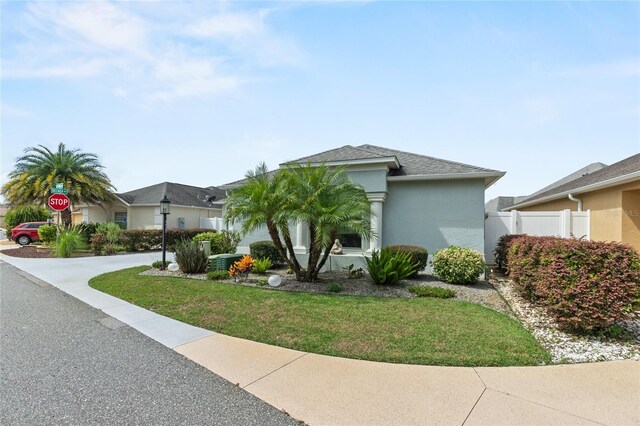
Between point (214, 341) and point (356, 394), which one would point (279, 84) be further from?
point (356, 394)

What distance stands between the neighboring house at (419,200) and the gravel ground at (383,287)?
160 centimetres

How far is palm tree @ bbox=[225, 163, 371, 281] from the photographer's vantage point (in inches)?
305

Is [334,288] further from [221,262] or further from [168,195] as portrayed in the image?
[168,195]

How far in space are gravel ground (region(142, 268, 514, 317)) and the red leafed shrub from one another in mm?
1305

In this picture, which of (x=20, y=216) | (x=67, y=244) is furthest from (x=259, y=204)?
(x=20, y=216)

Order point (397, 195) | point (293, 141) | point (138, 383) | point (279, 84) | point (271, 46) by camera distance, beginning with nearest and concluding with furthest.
→ point (138, 383) → point (271, 46) → point (279, 84) → point (397, 195) → point (293, 141)

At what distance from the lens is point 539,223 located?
38.9ft

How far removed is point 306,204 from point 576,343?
5831 millimetres

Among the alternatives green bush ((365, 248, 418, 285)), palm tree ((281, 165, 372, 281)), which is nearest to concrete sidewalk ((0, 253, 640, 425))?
palm tree ((281, 165, 372, 281))

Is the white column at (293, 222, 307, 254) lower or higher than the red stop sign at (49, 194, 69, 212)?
lower

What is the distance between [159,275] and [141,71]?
254 inches

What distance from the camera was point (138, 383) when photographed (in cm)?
347

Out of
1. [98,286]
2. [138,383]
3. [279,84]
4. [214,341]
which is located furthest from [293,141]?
[138,383]

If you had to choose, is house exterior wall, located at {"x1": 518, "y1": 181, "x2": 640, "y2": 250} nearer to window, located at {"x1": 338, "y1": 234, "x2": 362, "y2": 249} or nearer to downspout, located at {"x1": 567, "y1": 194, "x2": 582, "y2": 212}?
downspout, located at {"x1": 567, "y1": 194, "x2": 582, "y2": 212}
